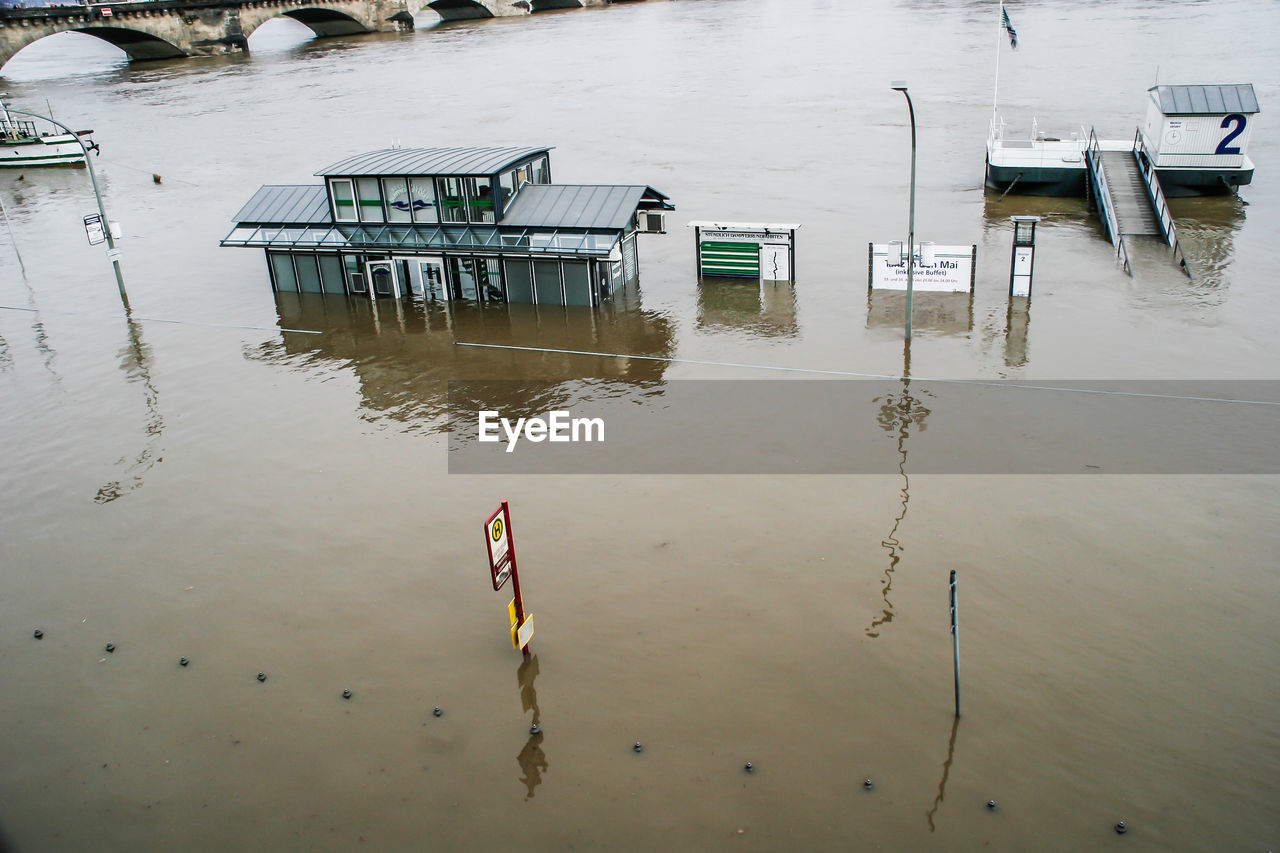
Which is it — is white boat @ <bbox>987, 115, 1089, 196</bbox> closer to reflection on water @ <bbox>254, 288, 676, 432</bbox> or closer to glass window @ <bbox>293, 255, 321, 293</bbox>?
reflection on water @ <bbox>254, 288, 676, 432</bbox>

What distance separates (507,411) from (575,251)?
22.0 ft

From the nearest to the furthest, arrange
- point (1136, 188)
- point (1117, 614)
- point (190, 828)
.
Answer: point (190, 828) → point (1117, 614) → point (1136, 188)

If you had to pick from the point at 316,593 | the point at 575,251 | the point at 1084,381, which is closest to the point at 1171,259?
the point at 1084,381

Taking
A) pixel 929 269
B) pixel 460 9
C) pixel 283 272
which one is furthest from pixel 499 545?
pixel 460 9

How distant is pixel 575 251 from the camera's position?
85.9ft

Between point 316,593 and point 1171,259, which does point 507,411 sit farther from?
point 1171,259

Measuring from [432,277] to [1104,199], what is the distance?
75.9 feet

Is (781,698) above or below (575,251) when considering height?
below

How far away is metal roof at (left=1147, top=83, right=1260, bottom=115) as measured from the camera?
33719 mm

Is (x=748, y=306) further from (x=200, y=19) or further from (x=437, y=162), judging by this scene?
(x=200, y=19)

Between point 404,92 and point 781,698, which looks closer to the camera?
point 781,698

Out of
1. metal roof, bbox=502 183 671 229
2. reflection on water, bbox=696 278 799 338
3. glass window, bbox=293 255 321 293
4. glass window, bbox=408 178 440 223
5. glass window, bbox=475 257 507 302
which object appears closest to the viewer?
reflection on water, bbox=696 278 799 338

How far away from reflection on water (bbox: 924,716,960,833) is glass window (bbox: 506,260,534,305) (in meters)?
19.1

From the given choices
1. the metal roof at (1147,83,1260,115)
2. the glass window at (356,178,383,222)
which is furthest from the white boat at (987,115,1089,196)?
the glass window at (356,178,383,222)
